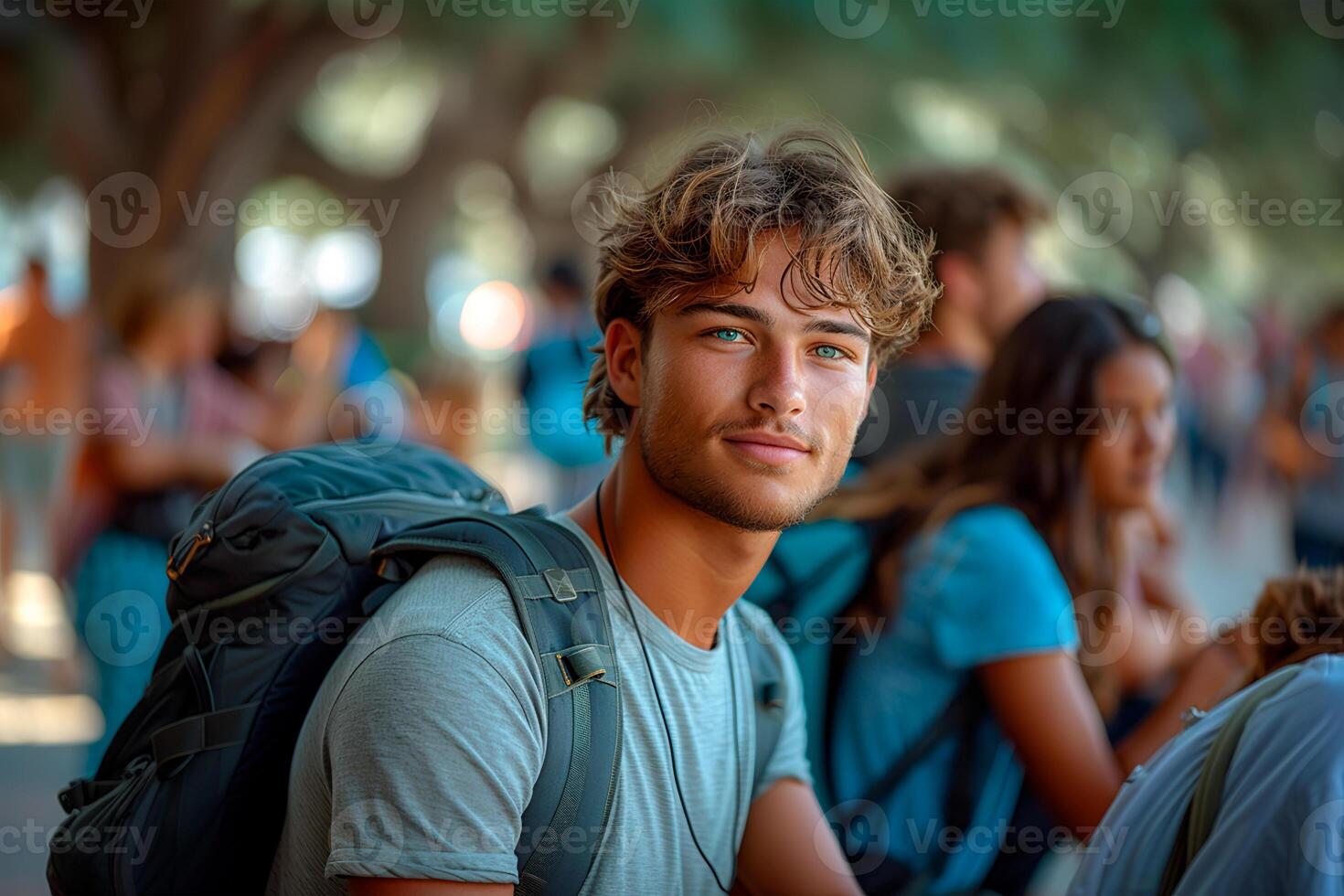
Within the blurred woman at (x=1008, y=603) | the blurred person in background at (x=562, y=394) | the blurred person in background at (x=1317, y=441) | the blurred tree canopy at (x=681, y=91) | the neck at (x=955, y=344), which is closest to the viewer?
the blurred woman at (x=1008, y=603)

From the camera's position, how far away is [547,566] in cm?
203

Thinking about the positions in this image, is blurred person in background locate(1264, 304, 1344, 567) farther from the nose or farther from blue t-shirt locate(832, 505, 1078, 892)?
the nose

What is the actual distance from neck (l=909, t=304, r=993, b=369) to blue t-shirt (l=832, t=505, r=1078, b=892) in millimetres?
1094

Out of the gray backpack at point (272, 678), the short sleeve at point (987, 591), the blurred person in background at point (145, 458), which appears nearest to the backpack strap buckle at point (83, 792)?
the gray backpack at point (272, 678)

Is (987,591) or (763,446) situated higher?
(763,446)

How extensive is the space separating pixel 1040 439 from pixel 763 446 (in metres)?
1.37

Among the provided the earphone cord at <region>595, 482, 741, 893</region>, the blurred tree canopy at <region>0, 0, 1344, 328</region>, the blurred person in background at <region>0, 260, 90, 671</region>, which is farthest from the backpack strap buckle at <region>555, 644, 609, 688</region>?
the blurred tree canopy at <region>0, 0, 1344, 328</region>

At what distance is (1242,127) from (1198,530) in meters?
6.16

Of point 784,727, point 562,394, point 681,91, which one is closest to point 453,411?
point 562,394

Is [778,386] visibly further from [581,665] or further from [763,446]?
[581,665]

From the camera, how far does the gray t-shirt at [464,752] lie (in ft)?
5.73

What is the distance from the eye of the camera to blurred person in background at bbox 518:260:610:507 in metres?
9.24

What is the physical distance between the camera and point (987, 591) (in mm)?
2959

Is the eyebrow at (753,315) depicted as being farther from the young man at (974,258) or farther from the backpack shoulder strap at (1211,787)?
the young man at (974,258)
